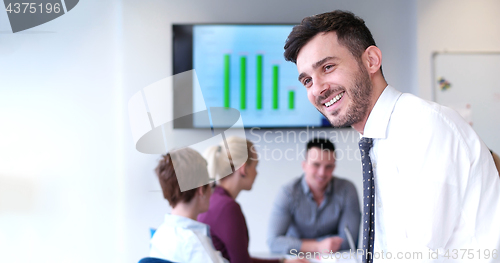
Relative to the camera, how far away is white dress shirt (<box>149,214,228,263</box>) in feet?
4.28

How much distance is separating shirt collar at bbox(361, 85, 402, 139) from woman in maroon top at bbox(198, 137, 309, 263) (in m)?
0.80

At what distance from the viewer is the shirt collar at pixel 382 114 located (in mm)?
1001

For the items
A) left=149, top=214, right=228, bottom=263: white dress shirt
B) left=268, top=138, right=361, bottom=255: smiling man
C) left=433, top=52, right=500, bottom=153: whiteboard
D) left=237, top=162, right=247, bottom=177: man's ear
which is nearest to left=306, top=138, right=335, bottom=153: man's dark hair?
left=268, top=138, right=361, bottom=255: smiling man

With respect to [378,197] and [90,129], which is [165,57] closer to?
[90,129]

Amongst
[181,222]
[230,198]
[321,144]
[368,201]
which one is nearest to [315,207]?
[321,144]

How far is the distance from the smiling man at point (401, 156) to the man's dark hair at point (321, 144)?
1.09m

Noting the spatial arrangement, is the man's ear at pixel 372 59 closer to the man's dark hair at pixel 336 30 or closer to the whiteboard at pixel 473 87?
the man's dark hair at pixel 336 30

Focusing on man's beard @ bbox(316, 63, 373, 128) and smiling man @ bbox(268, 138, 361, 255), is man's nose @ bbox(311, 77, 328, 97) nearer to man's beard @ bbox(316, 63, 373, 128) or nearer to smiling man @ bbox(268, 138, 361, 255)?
man's beard @ bbox(316, 63, 373, 128)

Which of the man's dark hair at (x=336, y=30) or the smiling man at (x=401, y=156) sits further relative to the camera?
the man's dark hair at (x=336, y=30)

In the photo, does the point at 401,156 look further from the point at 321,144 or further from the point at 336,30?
the point at 321,144

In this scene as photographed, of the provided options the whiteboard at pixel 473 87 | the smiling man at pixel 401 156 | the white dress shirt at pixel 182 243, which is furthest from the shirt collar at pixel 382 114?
the whiteboard at pixel 473 87

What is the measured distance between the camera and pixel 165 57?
2.15 metres

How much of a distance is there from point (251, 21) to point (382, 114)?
4.49 feet

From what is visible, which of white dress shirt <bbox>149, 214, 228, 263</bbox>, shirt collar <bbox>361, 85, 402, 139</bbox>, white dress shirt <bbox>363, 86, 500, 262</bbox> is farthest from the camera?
white dress shirt <bbox>149, 214, 228, 263</bbox>
